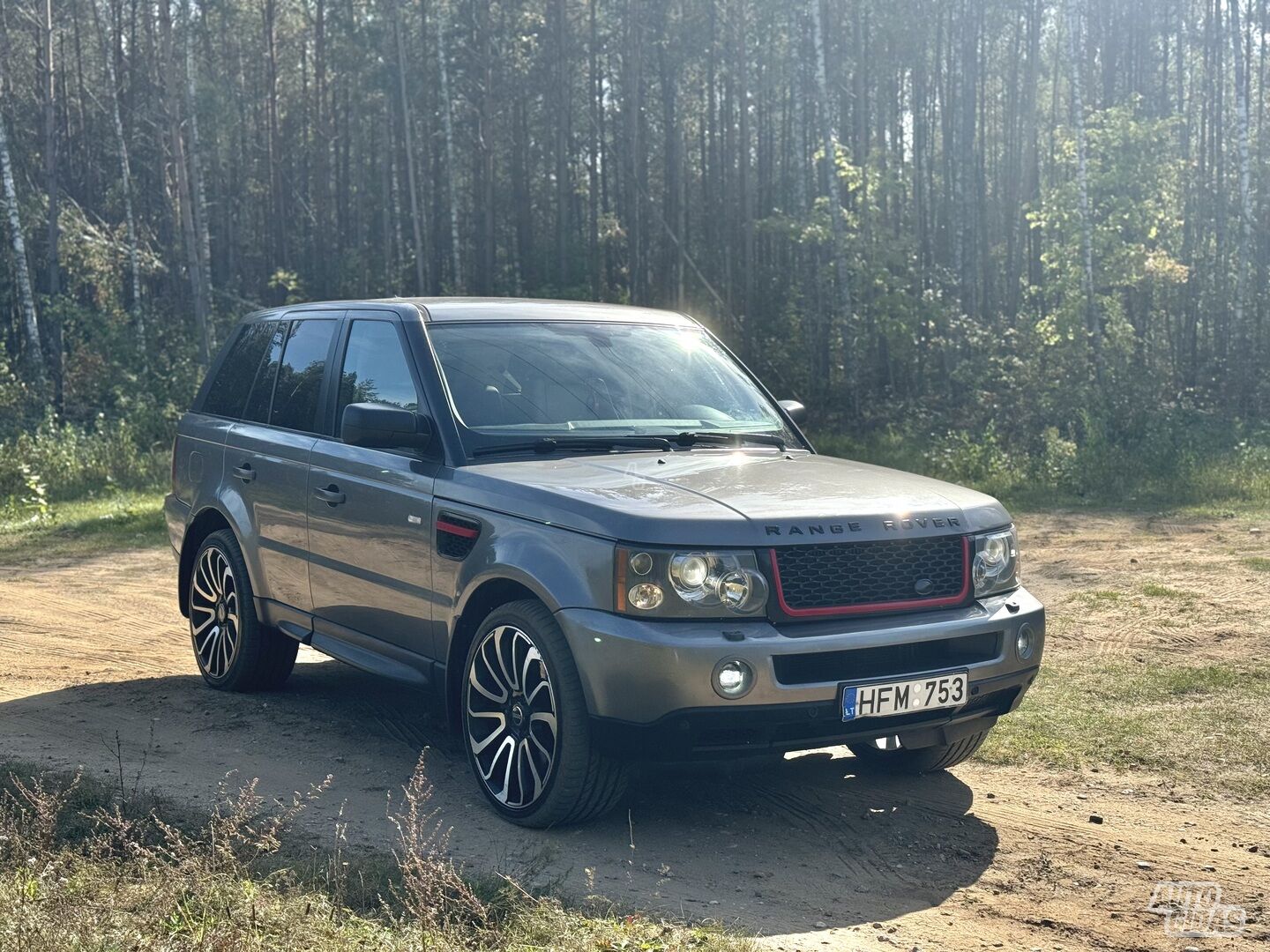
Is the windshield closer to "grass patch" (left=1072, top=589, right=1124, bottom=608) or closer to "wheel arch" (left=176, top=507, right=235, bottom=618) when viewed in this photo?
"wheel arch" (left=176, top=507, right=235, bottom=618)

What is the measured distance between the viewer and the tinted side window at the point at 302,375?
649cm

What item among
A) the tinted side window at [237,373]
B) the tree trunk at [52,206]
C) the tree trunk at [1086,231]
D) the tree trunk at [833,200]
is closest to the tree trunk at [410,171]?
the tree trunk at [52,206]

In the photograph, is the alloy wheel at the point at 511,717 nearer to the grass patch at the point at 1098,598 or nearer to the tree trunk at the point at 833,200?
the grass patch at the point at 1098,598

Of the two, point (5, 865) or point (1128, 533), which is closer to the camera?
point (5, 865)

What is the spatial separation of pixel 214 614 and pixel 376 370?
2.04 meters

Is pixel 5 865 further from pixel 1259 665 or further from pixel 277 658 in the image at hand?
pixel 1259 665

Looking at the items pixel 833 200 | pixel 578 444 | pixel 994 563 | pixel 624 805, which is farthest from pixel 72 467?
pixel 994 563

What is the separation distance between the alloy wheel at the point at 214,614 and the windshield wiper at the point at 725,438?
276cm

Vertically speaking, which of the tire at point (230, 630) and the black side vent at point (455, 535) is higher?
the black side vent at point (455, 535)

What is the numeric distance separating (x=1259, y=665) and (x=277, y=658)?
551cm

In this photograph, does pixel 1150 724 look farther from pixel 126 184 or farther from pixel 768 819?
pixel 126 184

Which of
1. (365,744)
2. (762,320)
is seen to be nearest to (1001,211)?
(762,320)

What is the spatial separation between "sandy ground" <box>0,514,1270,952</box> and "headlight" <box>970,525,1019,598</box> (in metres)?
0.92

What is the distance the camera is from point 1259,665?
747 centimetres
